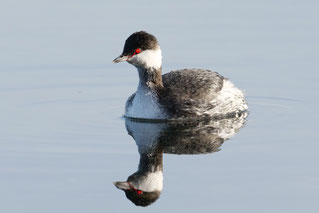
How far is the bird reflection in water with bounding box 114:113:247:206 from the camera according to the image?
35.3ft

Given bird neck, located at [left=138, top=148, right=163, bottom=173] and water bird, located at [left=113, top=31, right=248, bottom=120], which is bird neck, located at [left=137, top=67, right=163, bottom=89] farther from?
bird neck, located at [left=138, top=148, right=163, bottom=173]

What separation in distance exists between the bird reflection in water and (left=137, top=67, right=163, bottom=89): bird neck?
0.65 m

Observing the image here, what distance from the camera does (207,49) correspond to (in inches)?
694

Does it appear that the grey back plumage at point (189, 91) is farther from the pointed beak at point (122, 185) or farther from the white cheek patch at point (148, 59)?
the pointed beak at point (122, 185)

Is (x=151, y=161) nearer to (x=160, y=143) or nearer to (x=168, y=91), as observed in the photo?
(x=160, y=143)

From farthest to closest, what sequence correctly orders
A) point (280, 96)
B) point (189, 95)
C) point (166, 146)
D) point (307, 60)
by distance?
point (307, 60)
point (280, 96)
point (189, 95)
point (166, 146)

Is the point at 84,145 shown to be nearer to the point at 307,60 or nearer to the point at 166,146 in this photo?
the point at 166,146

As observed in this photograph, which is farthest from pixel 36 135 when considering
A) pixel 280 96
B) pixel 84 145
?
pixel 280 96

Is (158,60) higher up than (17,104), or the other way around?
(158,60)

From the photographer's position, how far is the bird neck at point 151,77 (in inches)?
567

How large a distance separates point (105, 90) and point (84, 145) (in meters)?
3.45

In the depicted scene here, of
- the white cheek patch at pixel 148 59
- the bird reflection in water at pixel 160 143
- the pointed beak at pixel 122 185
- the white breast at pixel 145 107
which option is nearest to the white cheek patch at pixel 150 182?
the bird reflection in water at pixel 160 143

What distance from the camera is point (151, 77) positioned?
14430 millimetres

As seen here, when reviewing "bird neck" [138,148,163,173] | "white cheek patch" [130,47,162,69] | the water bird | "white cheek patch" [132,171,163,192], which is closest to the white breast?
the water bird
